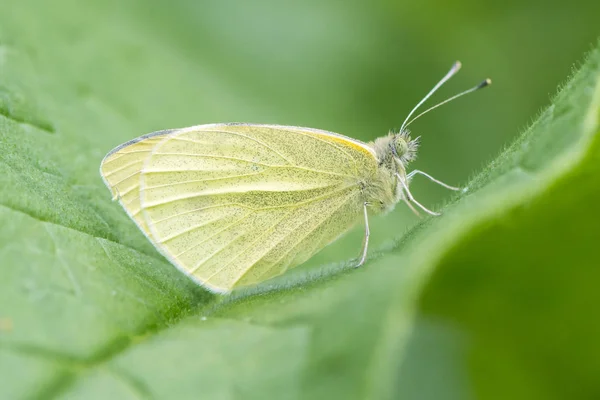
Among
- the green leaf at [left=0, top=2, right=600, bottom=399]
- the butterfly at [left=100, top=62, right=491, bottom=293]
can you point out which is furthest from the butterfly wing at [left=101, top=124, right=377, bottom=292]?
the green leaf at [left=0, top=2, right=600, bottom=399]

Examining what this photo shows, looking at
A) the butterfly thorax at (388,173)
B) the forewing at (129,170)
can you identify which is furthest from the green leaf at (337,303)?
the butterfly thorax at (388,173)

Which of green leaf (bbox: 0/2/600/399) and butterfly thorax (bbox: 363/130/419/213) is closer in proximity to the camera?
green leaf (bbox: 0/2/600/399)

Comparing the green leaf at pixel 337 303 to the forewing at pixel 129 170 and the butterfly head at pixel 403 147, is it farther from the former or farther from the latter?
the butterfly head at pixel 403 147

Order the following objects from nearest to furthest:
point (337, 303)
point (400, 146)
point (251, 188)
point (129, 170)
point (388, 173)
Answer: point (337, 303)
point (129, 170)
point (251, 188)
point (388, 173)
point (400, 146)

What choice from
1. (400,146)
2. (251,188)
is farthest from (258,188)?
(400,146)

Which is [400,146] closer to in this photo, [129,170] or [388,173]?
[388,173]

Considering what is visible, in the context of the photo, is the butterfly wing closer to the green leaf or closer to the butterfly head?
the butterfly head
